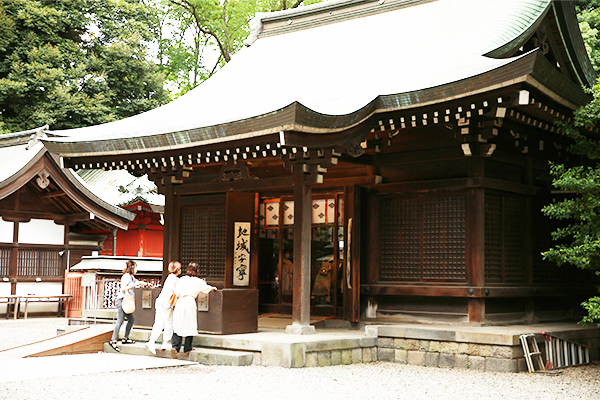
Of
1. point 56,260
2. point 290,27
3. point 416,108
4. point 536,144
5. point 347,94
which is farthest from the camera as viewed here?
point 56,260

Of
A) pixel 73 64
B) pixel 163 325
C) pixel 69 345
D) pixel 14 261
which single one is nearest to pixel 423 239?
pixel 163 325

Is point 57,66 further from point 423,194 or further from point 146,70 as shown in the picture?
point 423,194

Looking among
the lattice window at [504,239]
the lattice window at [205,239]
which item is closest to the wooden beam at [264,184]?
the lattice window at [205,239]

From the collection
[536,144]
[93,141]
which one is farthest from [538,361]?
[93,141]

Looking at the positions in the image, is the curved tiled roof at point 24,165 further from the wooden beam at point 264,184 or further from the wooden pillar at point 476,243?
the wooden pillar at point 476,243

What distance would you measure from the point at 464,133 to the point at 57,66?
75.3 feet

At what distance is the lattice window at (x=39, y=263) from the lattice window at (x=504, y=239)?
14353 mm

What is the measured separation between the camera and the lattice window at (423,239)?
35.7 ft

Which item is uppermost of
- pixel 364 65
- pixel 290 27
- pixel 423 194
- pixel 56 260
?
pixel 290 27

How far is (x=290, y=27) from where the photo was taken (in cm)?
1658

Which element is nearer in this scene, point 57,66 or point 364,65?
point 364,65

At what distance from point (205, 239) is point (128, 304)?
3.07 m

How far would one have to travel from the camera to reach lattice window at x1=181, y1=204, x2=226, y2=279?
13422 mm

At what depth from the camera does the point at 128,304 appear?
1088 centimetres
